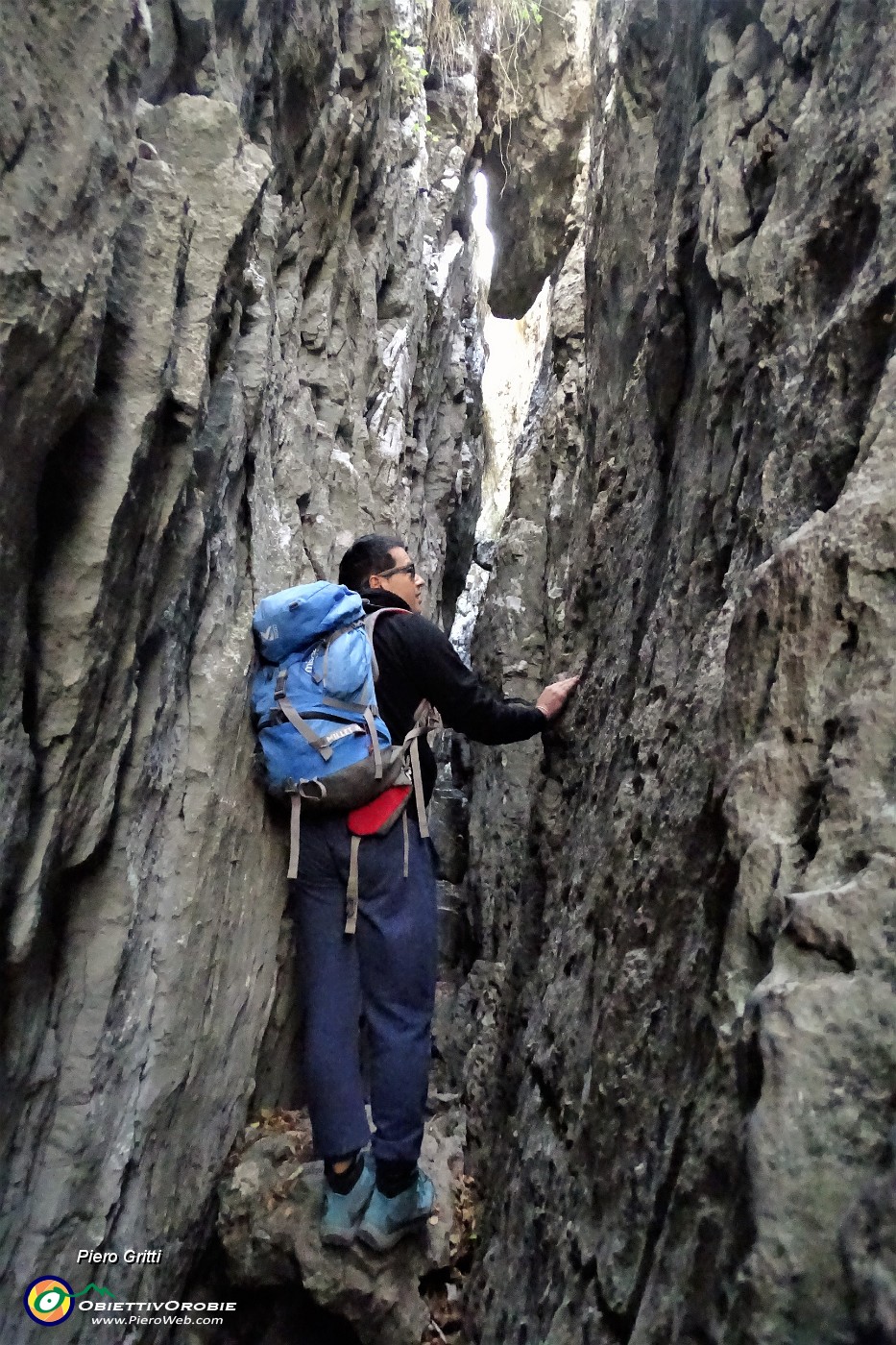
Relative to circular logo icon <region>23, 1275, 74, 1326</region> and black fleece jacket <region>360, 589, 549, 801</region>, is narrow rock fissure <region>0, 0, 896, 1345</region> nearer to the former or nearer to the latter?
circular logo icon <region>23, 1275, 74, 1326</region>

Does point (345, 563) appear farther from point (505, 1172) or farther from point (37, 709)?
point (505, 1172)

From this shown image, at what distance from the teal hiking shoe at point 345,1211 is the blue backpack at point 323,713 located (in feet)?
3.73

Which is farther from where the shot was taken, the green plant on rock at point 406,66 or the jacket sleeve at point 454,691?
the green plant on rock at point 406,66

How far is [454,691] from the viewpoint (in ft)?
12.6

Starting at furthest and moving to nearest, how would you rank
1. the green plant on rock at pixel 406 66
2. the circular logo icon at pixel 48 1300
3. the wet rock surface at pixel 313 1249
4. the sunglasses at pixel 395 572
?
the green plant on rock at pixel 406 66
the sunglasses at pixel 395 572
the wet rock surface at pixel 313 1249
the circular logo icon at pixel 48 1300

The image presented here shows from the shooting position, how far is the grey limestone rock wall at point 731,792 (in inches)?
53.6

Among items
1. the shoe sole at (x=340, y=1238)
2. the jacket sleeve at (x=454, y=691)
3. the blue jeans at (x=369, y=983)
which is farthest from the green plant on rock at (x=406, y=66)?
the shoe sole at (x=340, y=1238)

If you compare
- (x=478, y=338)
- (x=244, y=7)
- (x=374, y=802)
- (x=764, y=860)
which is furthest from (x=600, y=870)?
(x=478, y=338)

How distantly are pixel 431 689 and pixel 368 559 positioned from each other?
2.79 feet

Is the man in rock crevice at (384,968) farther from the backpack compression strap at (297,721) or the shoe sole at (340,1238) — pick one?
the backpack compression strap at (297,721)

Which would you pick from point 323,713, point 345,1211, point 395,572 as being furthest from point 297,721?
point 345,1211

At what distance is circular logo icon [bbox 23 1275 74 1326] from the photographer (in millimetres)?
2682

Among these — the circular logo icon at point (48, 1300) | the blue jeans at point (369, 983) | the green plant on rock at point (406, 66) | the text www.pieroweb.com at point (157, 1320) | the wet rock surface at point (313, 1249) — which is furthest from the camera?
the green plant on rock at point (406, 66)

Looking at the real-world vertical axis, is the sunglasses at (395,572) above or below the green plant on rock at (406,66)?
below
